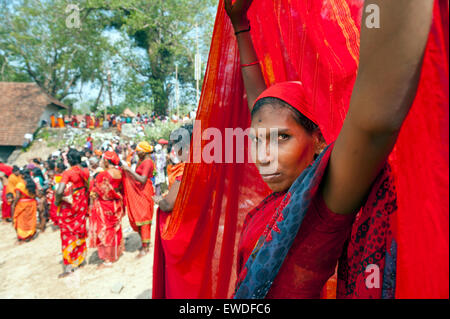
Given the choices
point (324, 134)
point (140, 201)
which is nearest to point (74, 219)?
point (140, 201)

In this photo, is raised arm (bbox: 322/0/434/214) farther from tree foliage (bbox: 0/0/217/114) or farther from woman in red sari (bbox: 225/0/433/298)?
tree foliage (bbox: 0/0/217/114)

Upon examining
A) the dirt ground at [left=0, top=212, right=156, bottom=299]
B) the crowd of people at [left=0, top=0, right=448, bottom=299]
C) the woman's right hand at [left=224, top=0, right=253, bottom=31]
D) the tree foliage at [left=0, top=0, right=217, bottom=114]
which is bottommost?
the dirt ground at [left=0, top=212, right=156, bottom=299]

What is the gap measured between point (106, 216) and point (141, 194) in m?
0.71

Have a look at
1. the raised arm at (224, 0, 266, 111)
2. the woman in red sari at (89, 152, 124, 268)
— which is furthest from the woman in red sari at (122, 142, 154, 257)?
the raised arm at (224, 0, 266, 111)

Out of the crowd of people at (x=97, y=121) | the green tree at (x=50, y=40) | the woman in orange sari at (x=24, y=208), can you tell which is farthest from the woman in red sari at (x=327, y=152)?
the green tree at (x=50, y=40)

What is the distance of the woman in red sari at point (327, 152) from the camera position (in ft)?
1.12

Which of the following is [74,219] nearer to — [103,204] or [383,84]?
[103,204]

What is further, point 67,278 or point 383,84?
point 67,278

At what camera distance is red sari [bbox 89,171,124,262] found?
181 inches

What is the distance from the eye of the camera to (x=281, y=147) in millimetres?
781

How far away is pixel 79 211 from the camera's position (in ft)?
14.7

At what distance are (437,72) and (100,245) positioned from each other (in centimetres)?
539

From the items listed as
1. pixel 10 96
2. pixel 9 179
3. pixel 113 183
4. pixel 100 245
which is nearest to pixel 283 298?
pixel 113 183
